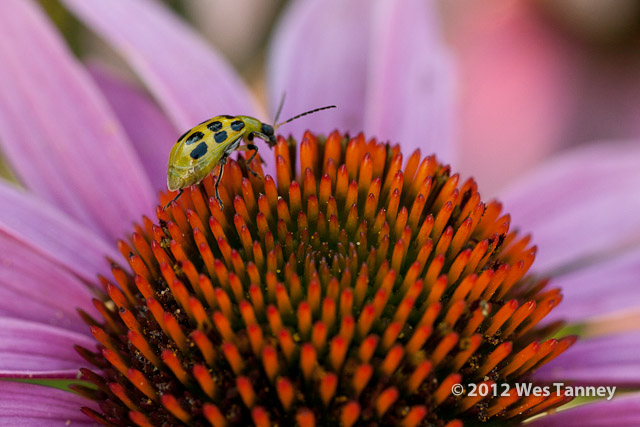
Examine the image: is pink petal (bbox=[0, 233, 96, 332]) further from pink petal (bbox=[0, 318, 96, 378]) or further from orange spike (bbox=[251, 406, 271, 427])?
orange spike (bbox=[251, 406, 271, 427])

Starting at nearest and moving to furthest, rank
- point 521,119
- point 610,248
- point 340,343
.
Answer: point 340,343, point 610,248, point 521,119

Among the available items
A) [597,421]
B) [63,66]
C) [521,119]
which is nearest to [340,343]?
[597,421]

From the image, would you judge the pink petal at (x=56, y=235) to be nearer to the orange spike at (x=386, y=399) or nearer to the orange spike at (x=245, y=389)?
the orange spike at (x=245, y=389)

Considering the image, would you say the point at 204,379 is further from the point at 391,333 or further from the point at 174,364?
the point at 391,333

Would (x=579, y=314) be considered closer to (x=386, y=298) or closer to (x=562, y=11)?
(x=386, y=298)

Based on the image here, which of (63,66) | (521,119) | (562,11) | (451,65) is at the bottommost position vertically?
(63,66)

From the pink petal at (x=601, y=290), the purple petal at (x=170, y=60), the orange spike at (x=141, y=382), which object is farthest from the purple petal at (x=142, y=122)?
the pink petal at (x=601, y=290)

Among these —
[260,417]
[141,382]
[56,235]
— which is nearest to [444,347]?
[260,417]
